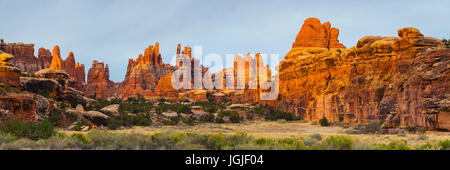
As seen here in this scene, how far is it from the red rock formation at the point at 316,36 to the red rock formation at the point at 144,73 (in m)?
43.9

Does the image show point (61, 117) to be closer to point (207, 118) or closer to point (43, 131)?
point (43, 131)

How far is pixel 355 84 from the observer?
35.6 meters

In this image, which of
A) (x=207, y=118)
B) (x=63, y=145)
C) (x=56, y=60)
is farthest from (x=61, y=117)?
(x=56, y=60)

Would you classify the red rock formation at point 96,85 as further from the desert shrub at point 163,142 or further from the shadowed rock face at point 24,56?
the desert shrub at point 163,142

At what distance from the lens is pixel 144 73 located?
11169cm

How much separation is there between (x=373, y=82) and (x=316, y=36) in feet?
113

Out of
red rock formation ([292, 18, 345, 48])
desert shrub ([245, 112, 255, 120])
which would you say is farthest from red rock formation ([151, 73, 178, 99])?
red rock formation ([292, 18, 345, 48])

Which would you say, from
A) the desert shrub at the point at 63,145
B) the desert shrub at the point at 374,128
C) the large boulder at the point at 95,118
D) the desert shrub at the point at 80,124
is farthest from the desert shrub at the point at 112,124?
the desert shrub at the point at 374,128

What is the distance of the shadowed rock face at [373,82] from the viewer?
21.7 m

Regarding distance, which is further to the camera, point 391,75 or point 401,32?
point 391,75
